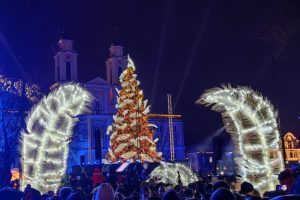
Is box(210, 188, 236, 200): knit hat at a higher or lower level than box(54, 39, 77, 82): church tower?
lower

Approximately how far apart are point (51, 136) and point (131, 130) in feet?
52.7

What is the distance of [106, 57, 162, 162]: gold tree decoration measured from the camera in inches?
1330

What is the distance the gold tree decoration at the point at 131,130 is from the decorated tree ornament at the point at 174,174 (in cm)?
729

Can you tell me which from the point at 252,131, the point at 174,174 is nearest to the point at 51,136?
the point at 252,131

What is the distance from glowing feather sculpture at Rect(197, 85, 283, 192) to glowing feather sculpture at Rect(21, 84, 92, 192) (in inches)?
228

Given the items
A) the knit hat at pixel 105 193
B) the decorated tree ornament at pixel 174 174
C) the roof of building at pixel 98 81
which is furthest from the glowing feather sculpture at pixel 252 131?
the roof of building at pixel 98 81

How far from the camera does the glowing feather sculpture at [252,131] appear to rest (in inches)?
639

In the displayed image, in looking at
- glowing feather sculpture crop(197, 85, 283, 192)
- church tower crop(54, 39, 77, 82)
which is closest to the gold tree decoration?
glowing feather sculpture crop(197, 85, 283, 192)

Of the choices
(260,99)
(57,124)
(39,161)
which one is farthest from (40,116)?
(260,99)

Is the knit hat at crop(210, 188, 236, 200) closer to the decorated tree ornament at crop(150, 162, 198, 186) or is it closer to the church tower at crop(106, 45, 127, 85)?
the decorated tree ornament at crop(150, 162, 198, 186)

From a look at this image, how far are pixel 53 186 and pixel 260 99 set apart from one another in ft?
31.1

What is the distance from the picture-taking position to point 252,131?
16.7 m

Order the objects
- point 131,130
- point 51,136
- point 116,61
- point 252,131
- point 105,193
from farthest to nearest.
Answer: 1. point 116,61
2. point 131,130
3. point 51,136
4. point 252,131
5. point 105,193

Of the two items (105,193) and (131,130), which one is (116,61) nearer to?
(131,130)
